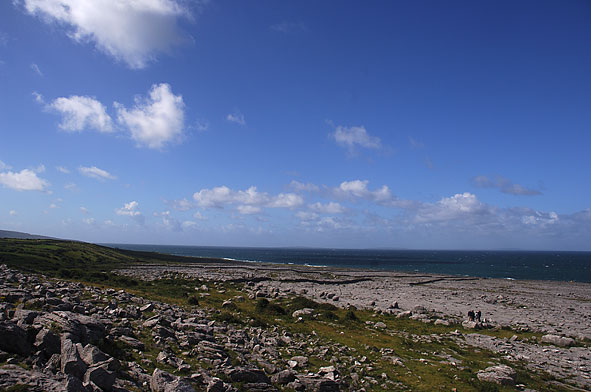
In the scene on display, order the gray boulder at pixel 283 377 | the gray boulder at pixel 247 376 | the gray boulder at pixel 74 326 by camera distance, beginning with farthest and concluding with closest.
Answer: the gray boulder at pixel 283 377
the gray boulder at pixel 247 376
the gray boulder at pixel 74 326

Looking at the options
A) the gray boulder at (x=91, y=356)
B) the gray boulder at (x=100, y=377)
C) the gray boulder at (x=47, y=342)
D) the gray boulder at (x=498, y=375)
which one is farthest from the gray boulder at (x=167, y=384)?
the gray boulder at (x=498, y=375)

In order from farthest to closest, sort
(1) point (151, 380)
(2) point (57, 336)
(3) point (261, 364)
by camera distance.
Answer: (3) point (261, 364) → (2) point (57, 336) → (1) point (151, 380)

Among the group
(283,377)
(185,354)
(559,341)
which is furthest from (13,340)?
(559,341)

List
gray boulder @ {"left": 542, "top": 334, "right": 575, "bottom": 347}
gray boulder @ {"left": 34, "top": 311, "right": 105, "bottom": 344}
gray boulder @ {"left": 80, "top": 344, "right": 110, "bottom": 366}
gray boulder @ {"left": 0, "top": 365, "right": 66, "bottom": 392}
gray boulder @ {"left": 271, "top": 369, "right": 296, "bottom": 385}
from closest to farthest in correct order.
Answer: gray boulder @ {"left": 0, "top": 365, "right": 66, "bottom": 392}, gray boulder @ {"left": 80, "top": 344, "right": 110, "bottom": 366}, gray boulder @ {"left": 34, "top": 311, "right": 105, "bottom": 344}, gray boulder @ {"left": 271, "top": 369, "right": 296, "bottom": 385}, gray boulder @ {"left": 542, "top": 334, "right": 575, "bottom": 347}

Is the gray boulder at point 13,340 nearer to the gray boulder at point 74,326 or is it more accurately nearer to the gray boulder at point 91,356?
the gray boulder at point 74,326

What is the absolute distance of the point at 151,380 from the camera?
1166 cm

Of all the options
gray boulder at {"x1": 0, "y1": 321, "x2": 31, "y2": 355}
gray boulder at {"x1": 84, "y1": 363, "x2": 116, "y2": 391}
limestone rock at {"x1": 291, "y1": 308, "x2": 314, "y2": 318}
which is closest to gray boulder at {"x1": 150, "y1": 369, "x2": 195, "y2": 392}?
gray boulder at {"x1": 84, "y1": 363, "x2": 116, "y2": 391}

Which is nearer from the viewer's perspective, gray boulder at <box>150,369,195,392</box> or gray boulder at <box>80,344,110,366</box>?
gray boulder at <box>150,369,195,392</box>

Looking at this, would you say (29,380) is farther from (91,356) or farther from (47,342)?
(47,342)

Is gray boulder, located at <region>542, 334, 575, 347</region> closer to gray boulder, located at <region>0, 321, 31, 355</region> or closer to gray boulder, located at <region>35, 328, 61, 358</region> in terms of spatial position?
gray boulder, located at <region>35, 328, 61, 358</region>

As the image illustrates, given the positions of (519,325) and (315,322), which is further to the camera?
(519,325)

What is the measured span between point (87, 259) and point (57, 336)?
115987mm

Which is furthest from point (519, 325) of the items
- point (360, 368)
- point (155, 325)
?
point (155, 325)

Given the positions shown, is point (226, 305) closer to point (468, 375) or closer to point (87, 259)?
point (468, 375)
